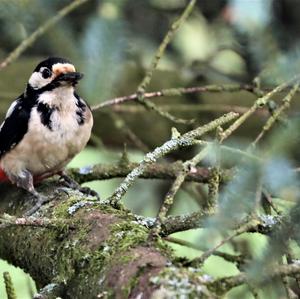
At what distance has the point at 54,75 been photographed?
2955mm

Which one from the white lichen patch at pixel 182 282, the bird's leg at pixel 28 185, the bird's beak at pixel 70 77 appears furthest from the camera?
the bird's beak at pixel 70 77

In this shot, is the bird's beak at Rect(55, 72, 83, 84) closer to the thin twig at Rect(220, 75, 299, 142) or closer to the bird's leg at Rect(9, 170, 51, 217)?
the bird's leg at Rect(9, 170, 51, 217)

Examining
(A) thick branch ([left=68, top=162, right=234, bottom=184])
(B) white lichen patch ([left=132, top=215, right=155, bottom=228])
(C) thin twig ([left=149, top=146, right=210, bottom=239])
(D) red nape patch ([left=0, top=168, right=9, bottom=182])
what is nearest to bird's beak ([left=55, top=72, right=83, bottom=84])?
(A) thick branch ([left=68, top=162, right=234, bottom=184])

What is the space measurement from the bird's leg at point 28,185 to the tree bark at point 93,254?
0.20ft

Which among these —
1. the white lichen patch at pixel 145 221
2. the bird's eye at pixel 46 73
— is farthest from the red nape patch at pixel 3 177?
the white lichen patch at pixel 145 221

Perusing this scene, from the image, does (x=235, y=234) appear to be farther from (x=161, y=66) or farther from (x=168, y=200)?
(x=161, y=66)

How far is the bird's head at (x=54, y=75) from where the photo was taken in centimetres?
290

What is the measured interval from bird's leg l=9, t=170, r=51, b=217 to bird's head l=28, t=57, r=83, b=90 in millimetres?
328

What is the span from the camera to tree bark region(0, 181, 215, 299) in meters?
1.44

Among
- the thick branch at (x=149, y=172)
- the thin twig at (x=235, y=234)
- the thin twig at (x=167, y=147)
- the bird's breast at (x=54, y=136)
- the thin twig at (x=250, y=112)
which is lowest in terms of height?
the thin twig at (x=235, y=234)

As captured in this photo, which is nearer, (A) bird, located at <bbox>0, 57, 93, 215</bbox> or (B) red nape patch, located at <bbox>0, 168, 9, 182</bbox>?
(A) bird, located at <bbox>0, 57, 93, 215</bbox>

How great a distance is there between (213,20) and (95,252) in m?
2.44

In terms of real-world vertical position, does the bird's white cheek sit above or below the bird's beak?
above

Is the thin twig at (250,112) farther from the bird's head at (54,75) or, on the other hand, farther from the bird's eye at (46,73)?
the bird's eye at (46,73)
